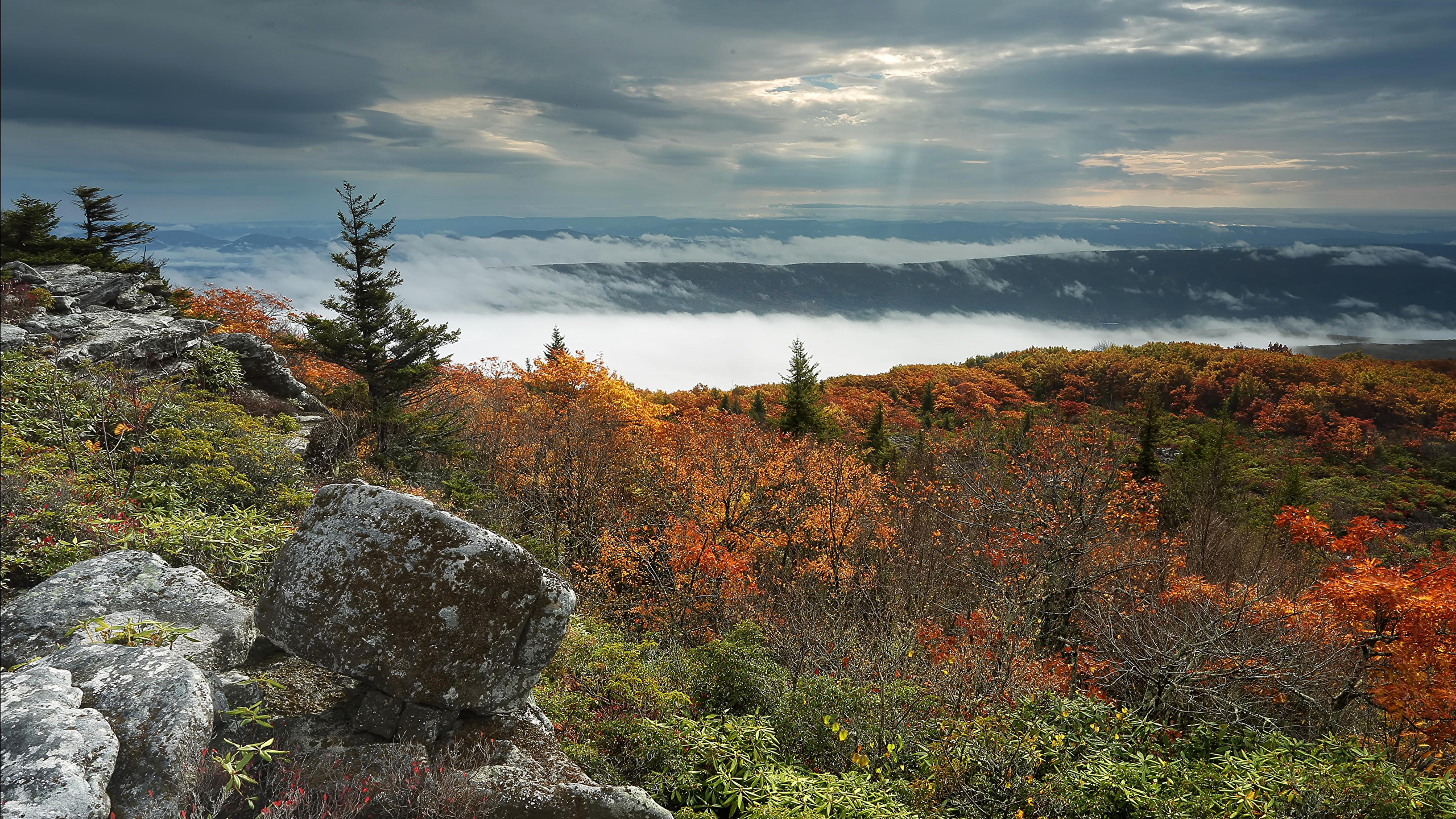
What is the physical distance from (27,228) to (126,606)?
33.4 meters

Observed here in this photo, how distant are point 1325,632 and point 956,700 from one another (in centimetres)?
893

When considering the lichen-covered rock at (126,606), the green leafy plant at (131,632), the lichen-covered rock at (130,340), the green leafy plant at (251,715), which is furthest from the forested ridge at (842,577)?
the green leafy plant at (251,715)

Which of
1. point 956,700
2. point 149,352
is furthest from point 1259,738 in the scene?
point 149,352

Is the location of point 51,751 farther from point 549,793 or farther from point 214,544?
point 214,544

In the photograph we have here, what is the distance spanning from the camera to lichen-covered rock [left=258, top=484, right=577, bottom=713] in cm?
609

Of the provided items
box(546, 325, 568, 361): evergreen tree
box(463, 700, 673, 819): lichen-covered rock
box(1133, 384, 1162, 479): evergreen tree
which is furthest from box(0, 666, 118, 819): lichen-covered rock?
box(1133, 384, 1162, 479): evergreen tree

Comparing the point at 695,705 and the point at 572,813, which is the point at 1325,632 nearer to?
the point at 695,705

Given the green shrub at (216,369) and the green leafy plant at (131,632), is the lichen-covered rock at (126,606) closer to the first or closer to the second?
the green leafy plant at (131,632)

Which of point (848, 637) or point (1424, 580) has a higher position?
point (1424, 580)

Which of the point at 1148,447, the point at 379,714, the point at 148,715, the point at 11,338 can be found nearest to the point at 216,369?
the point at 11,338

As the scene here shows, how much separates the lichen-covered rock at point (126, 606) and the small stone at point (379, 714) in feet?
4.46

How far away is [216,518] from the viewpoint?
29.4 feet

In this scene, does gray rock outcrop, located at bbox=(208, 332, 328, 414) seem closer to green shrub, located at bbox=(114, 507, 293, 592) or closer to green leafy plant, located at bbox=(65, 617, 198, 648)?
green shrub, located at bbox=(114, 507, 293, 592)

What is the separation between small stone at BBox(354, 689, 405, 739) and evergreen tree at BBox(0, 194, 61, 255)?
3422 cm
